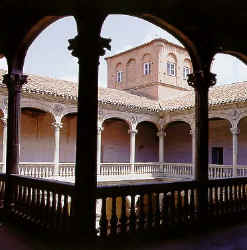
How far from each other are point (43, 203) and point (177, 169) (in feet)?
51.3

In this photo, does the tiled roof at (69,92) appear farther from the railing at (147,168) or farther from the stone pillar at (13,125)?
the stone pillar at (13,125)

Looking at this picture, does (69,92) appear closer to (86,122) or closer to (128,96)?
(128,96)

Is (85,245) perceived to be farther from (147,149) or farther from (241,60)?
(147,149)

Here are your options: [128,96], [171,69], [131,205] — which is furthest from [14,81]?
[171,69]

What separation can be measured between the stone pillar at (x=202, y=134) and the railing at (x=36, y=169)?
11363 mm

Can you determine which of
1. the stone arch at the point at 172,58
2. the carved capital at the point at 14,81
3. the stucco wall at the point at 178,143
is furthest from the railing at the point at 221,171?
the carved capital at the point at 14,81

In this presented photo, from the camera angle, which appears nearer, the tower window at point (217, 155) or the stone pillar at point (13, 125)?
the stone pillar at point (13, 125)

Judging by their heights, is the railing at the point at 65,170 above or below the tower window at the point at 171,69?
below

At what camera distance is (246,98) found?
16281mm

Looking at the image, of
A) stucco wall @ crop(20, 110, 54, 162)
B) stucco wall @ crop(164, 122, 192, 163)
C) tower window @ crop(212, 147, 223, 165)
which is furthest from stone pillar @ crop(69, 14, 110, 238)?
stucco wall @ crop(164, 122, 192, 163)

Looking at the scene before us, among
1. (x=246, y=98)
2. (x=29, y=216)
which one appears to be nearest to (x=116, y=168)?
(x=246, y=98)

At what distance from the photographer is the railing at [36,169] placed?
49.3ft

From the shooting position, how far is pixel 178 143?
922 inches

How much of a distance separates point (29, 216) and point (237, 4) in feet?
14.0
